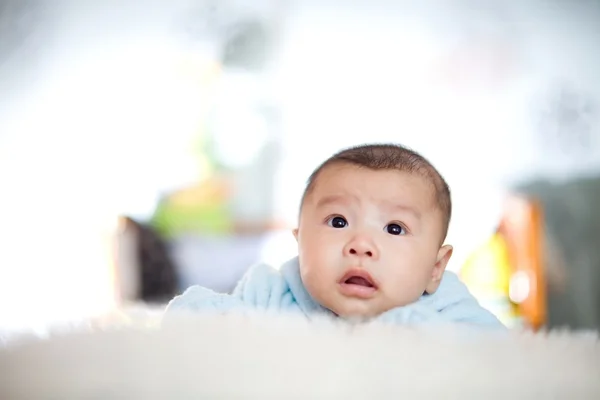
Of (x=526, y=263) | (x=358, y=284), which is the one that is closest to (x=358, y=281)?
(x=358, y=284)

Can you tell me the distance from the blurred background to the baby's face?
1.77m

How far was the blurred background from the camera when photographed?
2.63m

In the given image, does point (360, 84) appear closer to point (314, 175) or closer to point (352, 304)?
point (314, 175)

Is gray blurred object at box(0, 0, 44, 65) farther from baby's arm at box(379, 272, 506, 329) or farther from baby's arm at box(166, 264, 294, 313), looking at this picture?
baby's arm at box(379, 272, 506, 329)

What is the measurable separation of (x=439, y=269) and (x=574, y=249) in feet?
6.79

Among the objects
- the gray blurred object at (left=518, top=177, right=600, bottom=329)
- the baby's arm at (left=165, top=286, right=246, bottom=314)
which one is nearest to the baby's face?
the baby's arm at (left=165, top=286, right=246, bottom=314)

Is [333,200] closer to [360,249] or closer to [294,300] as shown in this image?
[360,249]

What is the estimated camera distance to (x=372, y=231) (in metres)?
0.82

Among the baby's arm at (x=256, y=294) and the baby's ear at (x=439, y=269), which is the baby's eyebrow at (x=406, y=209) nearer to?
the baby's ear at (x=439, y=269)

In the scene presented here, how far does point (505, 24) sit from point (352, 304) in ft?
7.76

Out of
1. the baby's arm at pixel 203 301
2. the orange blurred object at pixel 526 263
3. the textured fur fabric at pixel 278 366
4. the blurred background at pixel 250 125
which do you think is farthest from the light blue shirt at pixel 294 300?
the blurred background at pixel 250 125

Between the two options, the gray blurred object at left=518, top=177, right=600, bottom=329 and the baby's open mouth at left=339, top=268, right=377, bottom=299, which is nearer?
the baby's open mouth at left=339, top=268, right=377, bottom=299

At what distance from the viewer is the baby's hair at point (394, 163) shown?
893 millimetres

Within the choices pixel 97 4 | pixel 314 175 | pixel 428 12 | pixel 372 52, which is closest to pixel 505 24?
pixel 428 12
